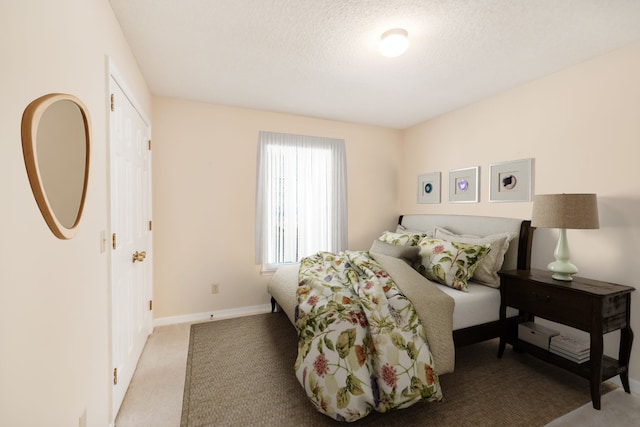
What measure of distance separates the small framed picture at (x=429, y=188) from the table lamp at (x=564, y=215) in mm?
1476

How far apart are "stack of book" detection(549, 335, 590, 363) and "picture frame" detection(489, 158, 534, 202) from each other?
1.24 metres

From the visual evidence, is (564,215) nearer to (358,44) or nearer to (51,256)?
(358,44)

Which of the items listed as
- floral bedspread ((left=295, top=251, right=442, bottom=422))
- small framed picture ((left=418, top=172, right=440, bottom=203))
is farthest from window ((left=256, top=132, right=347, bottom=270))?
floral bedspread ((left=295, top=251, right=442, bottom=422))

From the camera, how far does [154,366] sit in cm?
234

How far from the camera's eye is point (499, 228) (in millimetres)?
2822

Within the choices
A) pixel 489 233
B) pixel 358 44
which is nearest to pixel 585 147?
pixel 489 233

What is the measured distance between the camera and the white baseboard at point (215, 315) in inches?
124

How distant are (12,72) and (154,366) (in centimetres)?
231

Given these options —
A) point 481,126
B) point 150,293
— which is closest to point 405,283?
point 481,126

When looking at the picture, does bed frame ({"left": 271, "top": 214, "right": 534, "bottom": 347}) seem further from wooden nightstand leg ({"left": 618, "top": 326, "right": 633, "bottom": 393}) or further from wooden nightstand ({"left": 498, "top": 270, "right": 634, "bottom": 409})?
wooden nightstand leg ({"left": 618, "top": 326, "right": 633, "bottom": 393})

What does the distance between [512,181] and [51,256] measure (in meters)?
3.47

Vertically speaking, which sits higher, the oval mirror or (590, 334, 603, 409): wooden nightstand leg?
the oval mirror

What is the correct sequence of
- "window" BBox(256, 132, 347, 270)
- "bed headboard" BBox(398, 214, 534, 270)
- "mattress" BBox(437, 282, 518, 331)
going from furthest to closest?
"window" BBox(256, 132, 347, 270)
"bed headboard" BBox(398, 214, 534, 270)
"mattress" BBox(437, 282, 518, 331)

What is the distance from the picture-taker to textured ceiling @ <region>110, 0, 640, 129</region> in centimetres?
172
